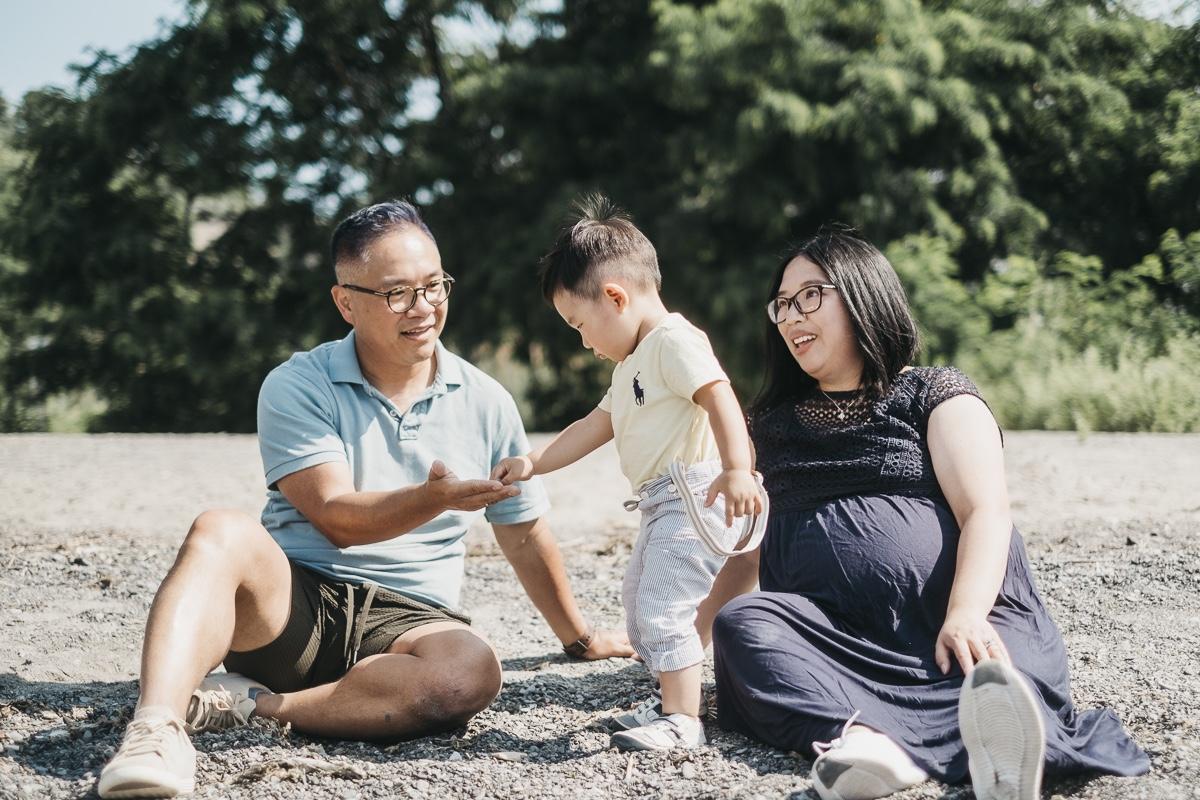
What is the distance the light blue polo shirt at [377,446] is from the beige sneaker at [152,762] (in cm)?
72

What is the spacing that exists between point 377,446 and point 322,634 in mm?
526

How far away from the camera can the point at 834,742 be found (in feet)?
8.15

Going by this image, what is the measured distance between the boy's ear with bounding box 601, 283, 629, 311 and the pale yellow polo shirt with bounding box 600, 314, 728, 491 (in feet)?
0.37

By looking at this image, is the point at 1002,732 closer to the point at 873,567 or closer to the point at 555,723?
the point at 873,567

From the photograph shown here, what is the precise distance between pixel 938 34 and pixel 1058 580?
9417 millimetres

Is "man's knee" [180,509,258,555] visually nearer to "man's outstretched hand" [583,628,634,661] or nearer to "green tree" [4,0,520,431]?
"man's outstretched hand" [583,628,634,661]

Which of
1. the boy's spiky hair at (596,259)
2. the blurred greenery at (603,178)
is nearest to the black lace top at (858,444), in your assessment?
the boy's spiky hair at (596,259)

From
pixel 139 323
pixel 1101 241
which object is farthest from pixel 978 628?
pixel 139 323

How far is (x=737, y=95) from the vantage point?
12.6 meters

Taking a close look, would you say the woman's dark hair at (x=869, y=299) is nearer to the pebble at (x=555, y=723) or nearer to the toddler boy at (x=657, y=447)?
the toddler boy at (x=657, y=447)

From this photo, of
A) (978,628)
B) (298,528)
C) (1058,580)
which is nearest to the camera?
(978,628)

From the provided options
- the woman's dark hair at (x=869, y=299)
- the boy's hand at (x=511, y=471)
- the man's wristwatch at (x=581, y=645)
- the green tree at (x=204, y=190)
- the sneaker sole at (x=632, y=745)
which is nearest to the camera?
the sneaker sole at (x=632, y=745)

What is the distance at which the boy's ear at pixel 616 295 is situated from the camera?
308 centimetres

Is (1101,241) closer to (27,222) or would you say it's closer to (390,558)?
(390,558)
